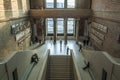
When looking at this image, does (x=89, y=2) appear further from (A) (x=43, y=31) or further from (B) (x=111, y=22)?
(B) (x=111, y=22)

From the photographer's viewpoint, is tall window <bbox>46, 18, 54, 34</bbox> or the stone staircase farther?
tall window <bbox>46, 18, 54, 34</bbox>

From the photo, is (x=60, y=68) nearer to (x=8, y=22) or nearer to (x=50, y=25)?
(x=8, y=22)

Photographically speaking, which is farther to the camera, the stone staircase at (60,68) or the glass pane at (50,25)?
the glass pane at (50,25)

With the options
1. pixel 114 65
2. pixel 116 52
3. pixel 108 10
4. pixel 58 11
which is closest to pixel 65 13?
pixel 58 11

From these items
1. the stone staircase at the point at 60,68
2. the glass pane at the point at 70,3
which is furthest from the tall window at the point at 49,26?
the stone staircase at the point at 60,68

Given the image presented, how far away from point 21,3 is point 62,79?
9.00m

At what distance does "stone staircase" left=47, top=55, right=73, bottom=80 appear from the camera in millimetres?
10590

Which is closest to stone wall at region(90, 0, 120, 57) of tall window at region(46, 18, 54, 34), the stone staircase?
the stone staircase

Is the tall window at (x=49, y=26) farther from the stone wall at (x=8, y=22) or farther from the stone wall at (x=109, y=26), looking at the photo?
the stone wall at (x=109, y=26)

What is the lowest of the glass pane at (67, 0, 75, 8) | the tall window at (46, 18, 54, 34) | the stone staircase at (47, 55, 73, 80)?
the stone staircase at (47, 55, 73, 80)

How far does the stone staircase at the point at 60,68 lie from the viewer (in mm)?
10590

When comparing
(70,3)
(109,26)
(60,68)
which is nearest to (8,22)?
(60,68)

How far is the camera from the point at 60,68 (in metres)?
11.1

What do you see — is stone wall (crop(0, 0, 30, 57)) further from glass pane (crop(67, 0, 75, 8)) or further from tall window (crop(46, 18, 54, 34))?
glass pane (crop(67, 0, 75, 8))
